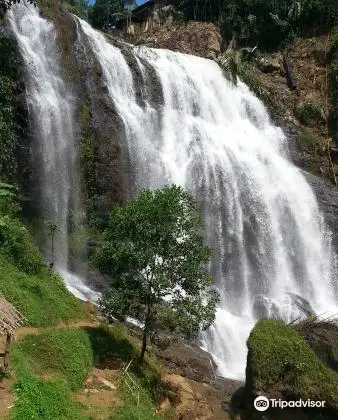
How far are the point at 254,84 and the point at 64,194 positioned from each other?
18.6 metres

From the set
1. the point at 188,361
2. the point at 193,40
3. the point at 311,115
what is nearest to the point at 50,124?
the point at 188,361

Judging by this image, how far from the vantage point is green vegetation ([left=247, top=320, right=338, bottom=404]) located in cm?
1222

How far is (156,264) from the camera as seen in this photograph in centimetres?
1318

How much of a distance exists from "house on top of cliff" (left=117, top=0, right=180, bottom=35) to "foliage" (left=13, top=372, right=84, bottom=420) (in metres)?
40.7

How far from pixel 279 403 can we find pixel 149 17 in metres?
42.1

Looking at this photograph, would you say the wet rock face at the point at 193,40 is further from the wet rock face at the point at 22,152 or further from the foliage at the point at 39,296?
the foliage at the point at 39,296

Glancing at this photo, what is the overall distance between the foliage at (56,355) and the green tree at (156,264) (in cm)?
115

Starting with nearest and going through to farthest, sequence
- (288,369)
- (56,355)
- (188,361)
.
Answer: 1. (56,355)
2. (288,369)
3. (188,361)

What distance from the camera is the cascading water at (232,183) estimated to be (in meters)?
24.6

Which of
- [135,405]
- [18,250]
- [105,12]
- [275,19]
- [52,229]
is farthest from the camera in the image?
[105,12]

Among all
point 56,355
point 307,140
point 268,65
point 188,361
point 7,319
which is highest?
point 268,65

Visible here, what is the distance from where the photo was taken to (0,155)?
669 inches

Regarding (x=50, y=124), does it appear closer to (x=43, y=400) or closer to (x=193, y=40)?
(x=43, y=400)

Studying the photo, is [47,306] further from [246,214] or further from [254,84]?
[254,84]
